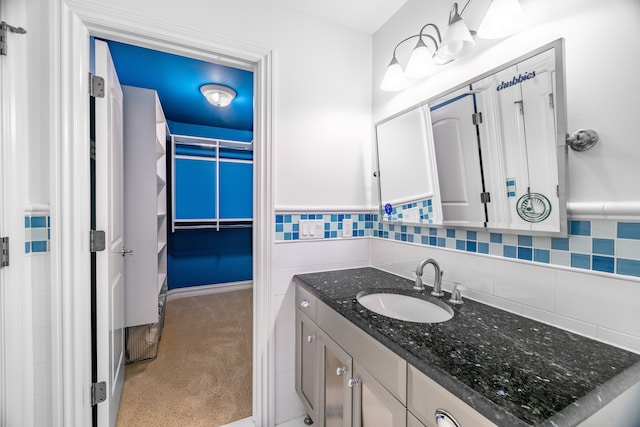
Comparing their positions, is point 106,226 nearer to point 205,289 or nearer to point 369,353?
point 369,353

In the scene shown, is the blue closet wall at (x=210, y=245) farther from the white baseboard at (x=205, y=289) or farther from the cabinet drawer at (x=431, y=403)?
the cabinet drawer at (x=431, y=403)

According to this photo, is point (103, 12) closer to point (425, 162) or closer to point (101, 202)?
point (101, 202)

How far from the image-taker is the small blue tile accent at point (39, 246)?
1.07 meters

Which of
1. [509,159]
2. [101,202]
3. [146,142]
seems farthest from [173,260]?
[509,159]

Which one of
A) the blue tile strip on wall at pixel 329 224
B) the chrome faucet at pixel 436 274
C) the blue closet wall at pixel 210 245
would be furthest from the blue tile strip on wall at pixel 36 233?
the blue closet wall at pixel 210 245

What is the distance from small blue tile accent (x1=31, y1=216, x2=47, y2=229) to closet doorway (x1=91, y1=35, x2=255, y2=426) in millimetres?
286

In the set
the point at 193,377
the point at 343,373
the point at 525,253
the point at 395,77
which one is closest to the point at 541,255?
the point at 525,253

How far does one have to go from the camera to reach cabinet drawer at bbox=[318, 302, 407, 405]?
82cm

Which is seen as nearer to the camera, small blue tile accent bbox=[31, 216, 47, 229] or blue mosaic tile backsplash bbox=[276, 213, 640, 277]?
blue mosaic tile backsplash bbox=[276, 213, 640, 277]

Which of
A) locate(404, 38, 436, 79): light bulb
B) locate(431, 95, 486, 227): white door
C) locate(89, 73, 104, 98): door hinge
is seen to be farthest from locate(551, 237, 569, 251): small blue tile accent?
locate(89, 73, 104, 98): door hinge

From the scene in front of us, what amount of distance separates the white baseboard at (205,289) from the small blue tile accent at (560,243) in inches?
147

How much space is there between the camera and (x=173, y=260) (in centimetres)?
356

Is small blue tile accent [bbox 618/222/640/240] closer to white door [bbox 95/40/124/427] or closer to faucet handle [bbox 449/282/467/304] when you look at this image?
faucet handle [bbox 449/282/467/304]

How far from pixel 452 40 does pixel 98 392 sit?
7.29ft
